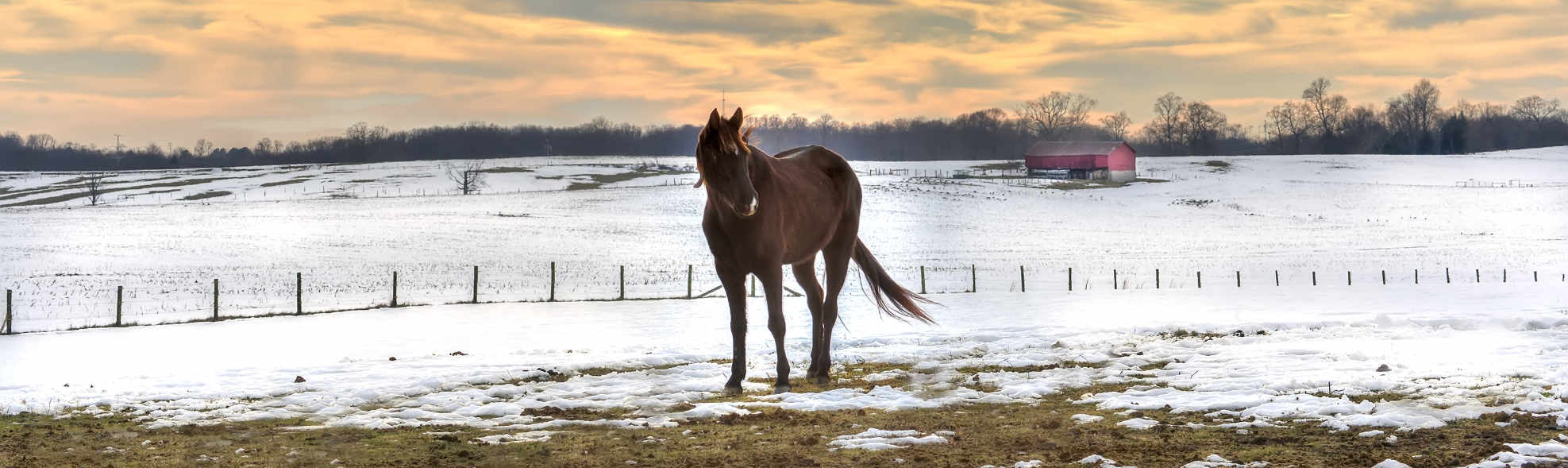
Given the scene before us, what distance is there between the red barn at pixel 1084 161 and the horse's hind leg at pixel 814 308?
89823 mm

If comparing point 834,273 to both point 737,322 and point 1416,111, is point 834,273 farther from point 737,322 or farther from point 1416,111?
point 1416,111

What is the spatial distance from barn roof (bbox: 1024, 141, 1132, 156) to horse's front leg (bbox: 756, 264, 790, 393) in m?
96.0

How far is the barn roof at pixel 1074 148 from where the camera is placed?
337ft

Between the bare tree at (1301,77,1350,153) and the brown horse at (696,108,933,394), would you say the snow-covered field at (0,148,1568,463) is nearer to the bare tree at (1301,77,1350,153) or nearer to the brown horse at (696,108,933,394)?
the brown horse at (696,108,933,394)

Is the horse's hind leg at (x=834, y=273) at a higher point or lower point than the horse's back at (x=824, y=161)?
lower

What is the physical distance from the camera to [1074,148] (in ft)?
347

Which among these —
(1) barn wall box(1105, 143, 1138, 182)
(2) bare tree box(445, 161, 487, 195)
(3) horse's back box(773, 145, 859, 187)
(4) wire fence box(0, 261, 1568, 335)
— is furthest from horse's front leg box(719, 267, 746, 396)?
(1) barn wall box(1105, 143, 1138, 182)

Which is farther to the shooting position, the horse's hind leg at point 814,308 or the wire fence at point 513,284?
the wire fence at point 513,284

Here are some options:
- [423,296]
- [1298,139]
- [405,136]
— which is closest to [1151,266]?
[423,296]

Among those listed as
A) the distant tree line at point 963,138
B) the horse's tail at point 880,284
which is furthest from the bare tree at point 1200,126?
the horse's tail at point 880,284

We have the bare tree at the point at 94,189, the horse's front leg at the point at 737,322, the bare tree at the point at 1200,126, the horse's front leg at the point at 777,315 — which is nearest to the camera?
the horse's front leg at the point at 777,315

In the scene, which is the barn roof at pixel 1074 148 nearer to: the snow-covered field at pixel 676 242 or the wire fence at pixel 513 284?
the snow-covered field at pixel 676 242

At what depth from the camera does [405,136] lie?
17250 cm

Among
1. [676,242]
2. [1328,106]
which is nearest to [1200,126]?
[1328,106]
